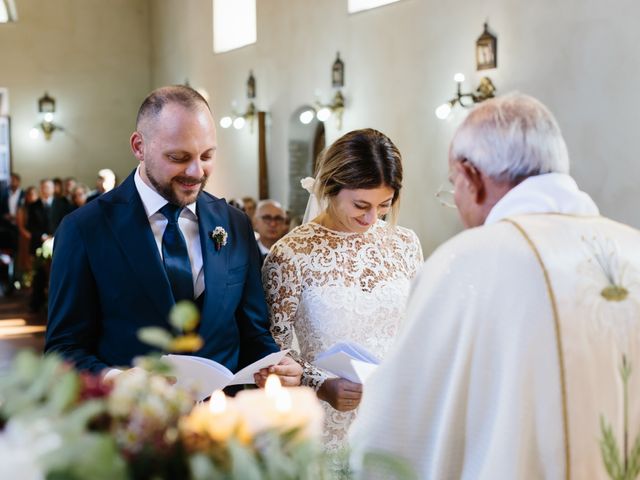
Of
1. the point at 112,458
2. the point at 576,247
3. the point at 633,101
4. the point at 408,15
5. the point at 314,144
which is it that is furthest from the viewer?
the point at 314,144

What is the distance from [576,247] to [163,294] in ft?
4.00

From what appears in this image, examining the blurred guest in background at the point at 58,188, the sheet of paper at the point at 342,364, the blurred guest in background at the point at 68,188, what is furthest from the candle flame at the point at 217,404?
the blurred guest in background at the point at 58,188

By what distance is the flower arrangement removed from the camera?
935 mm

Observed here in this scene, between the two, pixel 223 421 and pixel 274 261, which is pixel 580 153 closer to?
pixel 274 261

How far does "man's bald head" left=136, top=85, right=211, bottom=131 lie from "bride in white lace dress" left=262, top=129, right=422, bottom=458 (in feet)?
2.03

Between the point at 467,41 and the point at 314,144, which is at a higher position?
the point at 467,41

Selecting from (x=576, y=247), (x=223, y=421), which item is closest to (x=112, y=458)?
(x=223, y=421)

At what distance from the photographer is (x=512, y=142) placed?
6.21ft

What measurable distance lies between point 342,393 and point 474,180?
3.61 ft

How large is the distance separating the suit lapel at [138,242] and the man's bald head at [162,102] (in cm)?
21

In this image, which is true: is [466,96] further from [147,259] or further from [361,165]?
[147,259]

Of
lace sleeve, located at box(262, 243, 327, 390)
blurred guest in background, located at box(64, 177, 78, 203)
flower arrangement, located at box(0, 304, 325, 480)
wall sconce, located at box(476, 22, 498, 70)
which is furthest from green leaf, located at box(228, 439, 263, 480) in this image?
blurred guest in background, located at box(64, 177, 78, 203)

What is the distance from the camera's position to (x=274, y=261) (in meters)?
3.08

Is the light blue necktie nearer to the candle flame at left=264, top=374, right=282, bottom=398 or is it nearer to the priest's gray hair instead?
the priest's gray hair
